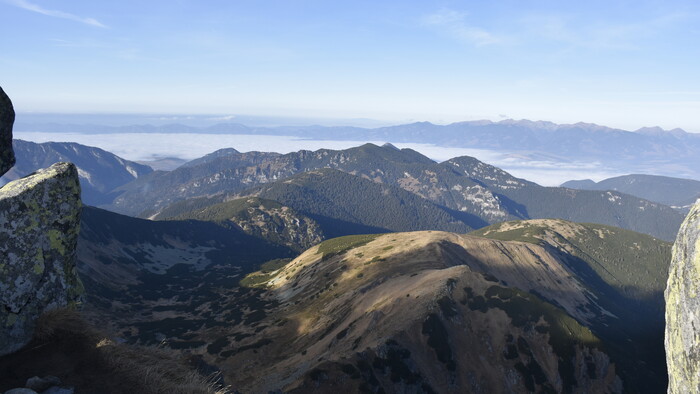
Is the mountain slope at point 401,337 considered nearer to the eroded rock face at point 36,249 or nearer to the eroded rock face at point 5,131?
the eroded rock face at point 36,249

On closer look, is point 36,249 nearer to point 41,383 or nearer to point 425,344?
point 41,383

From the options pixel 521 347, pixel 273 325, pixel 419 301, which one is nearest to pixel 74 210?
pixel 419 301

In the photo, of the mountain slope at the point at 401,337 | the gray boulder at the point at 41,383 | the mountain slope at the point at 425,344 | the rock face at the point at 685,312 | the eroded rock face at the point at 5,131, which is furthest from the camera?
the mountain slope at the point at 401,337

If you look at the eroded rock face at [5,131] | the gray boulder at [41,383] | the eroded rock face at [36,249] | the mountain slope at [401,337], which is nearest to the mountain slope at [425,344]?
the mountain slope at [401,337]

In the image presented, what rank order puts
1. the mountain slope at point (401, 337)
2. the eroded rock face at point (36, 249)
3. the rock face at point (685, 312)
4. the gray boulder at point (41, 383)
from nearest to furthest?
the gray boulder at point (41, 383) → the eroded rock face at point (36, 249) → the rock face at point (685, 312) → the mountain slope at point (401, 337)

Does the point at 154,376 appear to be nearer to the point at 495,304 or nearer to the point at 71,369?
the point at 71,369

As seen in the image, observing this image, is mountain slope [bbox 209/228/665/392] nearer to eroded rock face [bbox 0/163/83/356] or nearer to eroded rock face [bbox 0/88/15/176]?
eroded rock face [bbox 0/163/83/356]

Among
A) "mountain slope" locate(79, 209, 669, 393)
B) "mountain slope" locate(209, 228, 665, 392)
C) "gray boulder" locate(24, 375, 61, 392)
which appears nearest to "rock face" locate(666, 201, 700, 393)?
"gray boulder" locate(24, 375, 61, 392)

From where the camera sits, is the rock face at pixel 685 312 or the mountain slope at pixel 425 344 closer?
the rock face at pixel 685 312

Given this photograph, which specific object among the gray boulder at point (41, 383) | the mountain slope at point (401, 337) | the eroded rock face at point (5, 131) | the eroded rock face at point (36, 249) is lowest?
the mountain slope at point (401, 337)
